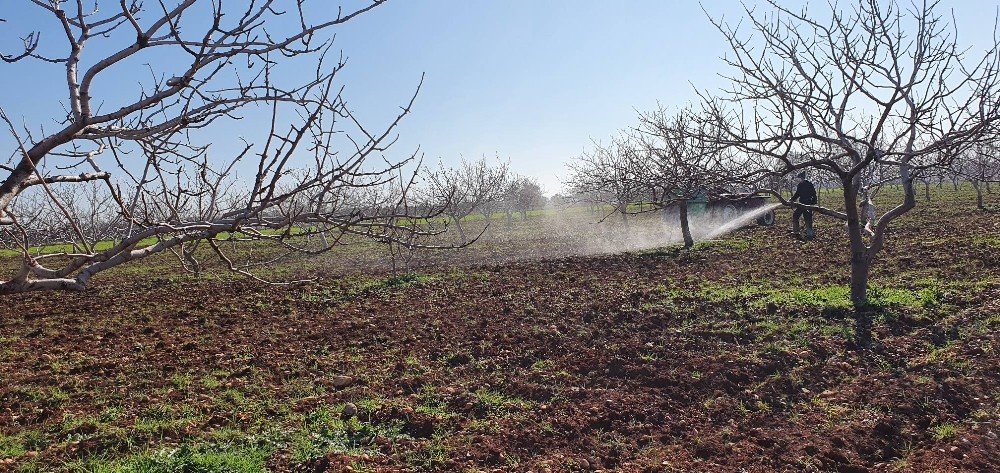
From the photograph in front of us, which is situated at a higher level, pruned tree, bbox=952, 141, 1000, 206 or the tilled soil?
pruned tree, bbox=952, 141, 1000, 206

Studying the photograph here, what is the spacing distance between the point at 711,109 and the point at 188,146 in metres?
5.17

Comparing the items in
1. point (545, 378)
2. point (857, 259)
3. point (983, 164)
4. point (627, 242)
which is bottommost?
point (545, 378)

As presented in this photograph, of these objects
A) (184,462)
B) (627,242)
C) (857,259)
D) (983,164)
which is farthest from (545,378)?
(627,242)

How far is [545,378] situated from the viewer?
5551 mm

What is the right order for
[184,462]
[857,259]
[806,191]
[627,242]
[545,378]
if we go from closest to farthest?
[184,462] < [545,378] < [857,259] < [806,191] < [627,242]

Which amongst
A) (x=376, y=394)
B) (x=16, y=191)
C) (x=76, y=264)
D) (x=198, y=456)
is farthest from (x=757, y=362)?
(x=16, y=191)

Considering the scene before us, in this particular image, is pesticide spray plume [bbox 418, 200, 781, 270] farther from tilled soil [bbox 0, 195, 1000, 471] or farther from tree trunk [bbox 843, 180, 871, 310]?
tree trunk [bbox 843, 180, 871, 310]

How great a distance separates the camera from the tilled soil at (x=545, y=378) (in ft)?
13.4

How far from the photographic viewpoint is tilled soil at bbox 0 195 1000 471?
161 inches

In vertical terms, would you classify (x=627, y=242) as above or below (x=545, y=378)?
above

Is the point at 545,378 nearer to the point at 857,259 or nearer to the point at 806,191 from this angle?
the point at 857,259

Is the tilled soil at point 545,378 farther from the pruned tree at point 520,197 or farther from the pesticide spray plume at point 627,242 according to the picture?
the pruned tree at point 520,197

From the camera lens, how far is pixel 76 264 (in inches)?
115

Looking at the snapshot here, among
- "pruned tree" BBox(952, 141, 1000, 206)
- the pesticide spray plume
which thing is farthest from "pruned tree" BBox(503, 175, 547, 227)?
"pruned tree" BBox(952, 141, 1000, 206)
